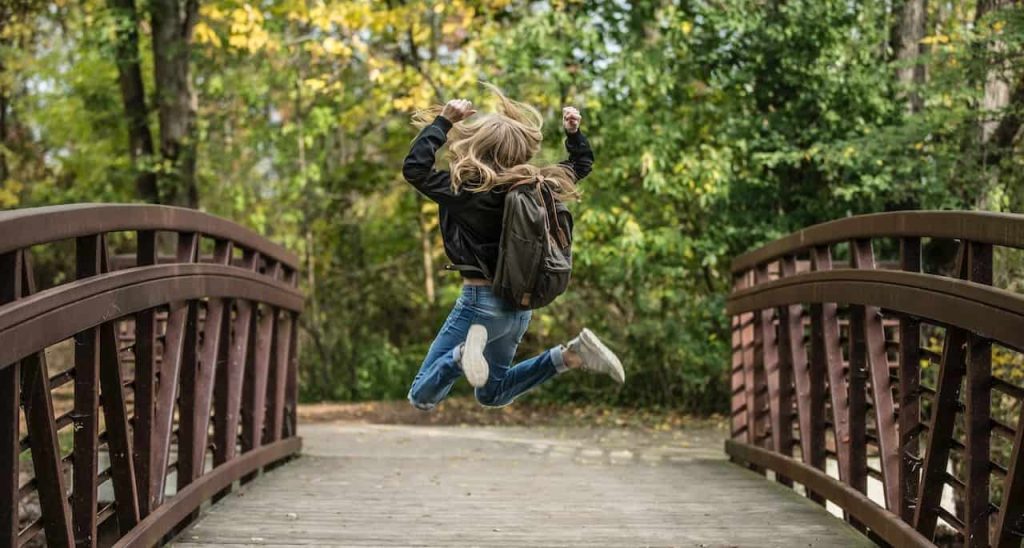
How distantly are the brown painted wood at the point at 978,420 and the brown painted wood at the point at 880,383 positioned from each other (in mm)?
1175

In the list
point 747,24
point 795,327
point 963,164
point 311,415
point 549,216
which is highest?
point 747,24

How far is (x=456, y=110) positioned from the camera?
5.23 metres

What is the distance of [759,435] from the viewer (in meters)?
8.07

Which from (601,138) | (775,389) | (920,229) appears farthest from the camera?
(601,138)

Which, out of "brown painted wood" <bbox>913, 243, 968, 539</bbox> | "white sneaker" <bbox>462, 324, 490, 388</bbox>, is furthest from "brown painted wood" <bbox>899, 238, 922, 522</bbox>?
"white sneaker" <bbox>462, 324, 490, 388</bbox>

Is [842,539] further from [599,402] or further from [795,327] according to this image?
[599,402]

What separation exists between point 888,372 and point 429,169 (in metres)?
2.25

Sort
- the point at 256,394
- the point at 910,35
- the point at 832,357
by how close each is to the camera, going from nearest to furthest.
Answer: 1. the point at 832,357
2. the point at 256,394
3. the point at 910,35

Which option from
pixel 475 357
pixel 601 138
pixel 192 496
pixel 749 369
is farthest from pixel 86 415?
pixel 601 138

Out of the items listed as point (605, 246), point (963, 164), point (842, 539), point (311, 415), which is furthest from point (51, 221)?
point (311, 415)

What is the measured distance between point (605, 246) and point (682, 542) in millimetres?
7393

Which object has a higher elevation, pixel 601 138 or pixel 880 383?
pixel 601 138

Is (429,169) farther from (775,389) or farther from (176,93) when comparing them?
(176,93)

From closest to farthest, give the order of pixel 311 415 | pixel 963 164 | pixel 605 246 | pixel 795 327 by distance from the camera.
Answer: pixel 795 327 → pixel 963 164 → pixel 605 246 → pixel 311 415
